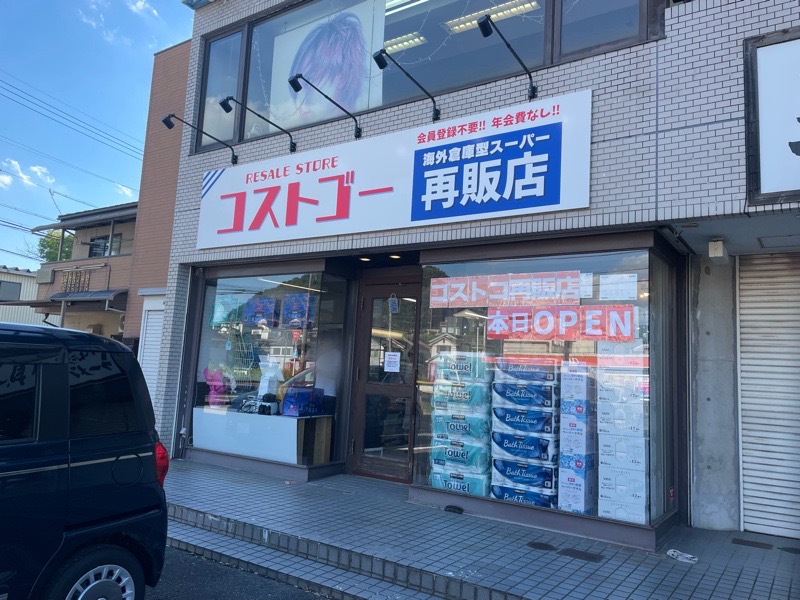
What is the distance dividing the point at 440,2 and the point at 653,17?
2794 millimetres

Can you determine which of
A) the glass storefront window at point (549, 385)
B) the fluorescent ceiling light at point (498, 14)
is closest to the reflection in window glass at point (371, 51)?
the fluorescent ceiling light at point (498, 14)

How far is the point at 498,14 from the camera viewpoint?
7125 mm

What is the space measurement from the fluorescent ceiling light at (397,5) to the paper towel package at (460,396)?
4.99 m

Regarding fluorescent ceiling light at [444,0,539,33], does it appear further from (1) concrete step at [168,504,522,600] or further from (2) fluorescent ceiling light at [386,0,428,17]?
(1) concrete step at [168,504,522,600]

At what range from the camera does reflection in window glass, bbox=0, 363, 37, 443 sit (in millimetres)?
3449

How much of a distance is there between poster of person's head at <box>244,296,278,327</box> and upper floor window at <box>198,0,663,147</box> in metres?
2.62

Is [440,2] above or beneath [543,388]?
above

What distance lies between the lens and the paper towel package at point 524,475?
20.8 feet

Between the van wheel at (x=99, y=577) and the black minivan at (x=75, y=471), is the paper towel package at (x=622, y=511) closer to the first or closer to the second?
the black minivan at (x=75, y=471)

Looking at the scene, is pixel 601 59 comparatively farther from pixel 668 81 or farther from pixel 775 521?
pixel 775 521

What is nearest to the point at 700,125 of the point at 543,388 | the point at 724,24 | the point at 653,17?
the point at 724,24

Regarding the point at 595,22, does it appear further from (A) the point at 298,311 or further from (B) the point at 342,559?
(B) the point at 342,559

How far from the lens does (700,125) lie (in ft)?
18.4

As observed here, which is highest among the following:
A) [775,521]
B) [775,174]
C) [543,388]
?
[775,174]
